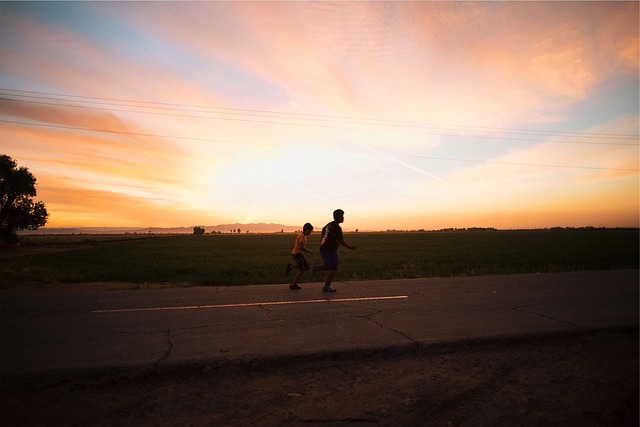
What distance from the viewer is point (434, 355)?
4973mm

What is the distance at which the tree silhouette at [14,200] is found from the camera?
46531 millimetres

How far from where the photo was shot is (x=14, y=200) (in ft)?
158

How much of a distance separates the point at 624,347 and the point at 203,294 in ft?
27.9

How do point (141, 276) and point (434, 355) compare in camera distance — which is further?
point (141, 276)

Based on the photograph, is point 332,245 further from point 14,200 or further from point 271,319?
point 14,200

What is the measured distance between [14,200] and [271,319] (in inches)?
2273

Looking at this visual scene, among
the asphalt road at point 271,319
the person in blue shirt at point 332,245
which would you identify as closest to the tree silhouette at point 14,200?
the asphalt road at point 271,319

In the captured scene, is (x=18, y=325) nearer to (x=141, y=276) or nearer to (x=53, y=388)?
(x=53, y=388)

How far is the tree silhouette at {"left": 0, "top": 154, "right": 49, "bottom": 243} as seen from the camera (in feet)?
153

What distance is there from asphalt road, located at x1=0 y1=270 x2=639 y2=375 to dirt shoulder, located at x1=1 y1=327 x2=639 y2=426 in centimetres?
29

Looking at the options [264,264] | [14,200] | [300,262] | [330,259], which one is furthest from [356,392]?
[14,200]

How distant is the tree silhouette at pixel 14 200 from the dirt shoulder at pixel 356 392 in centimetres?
5610

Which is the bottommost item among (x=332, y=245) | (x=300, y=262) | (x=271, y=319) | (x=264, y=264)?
(x=264, y=264)

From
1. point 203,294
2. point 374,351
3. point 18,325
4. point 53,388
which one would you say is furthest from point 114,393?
point 203,294
